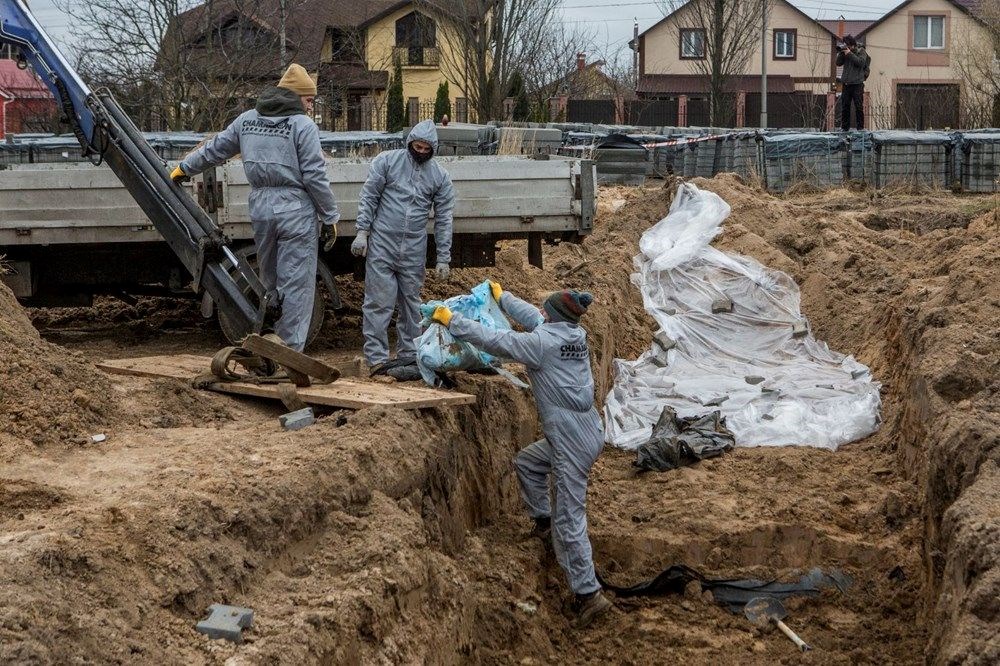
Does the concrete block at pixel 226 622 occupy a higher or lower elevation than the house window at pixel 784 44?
lower

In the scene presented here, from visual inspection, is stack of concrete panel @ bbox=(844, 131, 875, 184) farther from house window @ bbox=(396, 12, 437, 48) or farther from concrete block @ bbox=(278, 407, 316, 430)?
house window @ bbox=(396, 12, 437, 48)

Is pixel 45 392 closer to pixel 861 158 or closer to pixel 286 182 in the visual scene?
pixel 286 182

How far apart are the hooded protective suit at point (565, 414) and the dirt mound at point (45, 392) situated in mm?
2108

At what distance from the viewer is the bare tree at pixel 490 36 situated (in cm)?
2889

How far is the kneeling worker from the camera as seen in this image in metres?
7.14

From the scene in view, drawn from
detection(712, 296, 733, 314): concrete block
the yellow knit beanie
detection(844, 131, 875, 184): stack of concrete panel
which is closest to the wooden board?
the yellow knit beanie

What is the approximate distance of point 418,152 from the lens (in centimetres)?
859

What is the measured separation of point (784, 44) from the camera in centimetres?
5222

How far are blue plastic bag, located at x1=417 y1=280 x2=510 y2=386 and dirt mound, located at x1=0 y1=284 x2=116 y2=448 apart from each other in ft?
6.37

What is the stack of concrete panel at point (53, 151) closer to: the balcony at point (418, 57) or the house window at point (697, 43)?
the house window at point (697, 43)

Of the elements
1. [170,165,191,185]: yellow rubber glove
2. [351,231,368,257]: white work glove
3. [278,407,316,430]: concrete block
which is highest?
[170,165,191,185]: yellow rubber glove

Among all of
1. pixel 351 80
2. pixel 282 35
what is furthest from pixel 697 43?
pixel 282 35

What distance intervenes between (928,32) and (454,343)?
159 ft

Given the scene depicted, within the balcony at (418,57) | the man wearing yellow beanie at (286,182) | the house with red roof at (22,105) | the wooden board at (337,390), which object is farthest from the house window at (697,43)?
the wooden board at (337,390)
